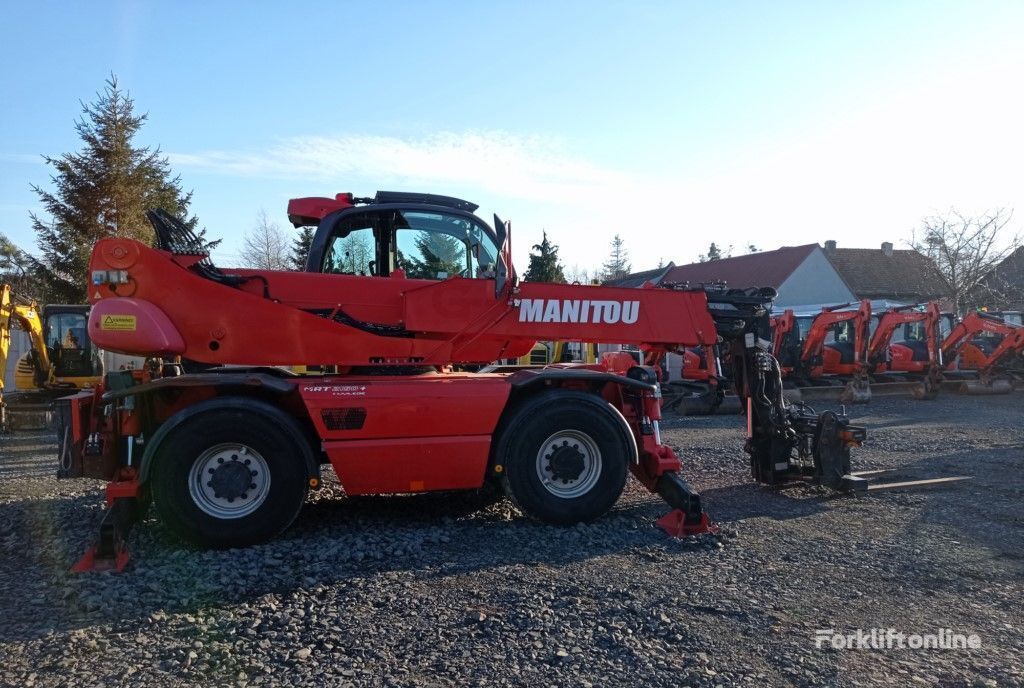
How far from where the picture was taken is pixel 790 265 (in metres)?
45.6

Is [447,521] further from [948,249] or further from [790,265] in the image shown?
[790,265]

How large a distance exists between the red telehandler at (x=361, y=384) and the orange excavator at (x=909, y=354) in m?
14.7

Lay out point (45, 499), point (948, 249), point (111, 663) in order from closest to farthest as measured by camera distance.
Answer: point (111, 663) < point (45, 499) < point (948, 249)

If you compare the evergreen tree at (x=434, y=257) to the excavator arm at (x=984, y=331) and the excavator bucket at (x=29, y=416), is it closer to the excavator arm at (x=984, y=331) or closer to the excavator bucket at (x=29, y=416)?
the excavator bucket at (x=29, y=416)

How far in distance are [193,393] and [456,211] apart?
113 inches

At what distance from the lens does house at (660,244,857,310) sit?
149 feet

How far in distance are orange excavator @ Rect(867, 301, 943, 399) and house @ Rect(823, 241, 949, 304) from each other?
28.2 m

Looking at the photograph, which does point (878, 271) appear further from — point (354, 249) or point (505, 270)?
point (354, 249)

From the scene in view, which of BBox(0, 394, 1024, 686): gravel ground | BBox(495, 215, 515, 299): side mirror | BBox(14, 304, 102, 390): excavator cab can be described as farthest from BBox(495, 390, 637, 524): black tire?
BBox(14, 304, 102, 390): excavator cab

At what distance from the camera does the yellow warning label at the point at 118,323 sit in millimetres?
6109

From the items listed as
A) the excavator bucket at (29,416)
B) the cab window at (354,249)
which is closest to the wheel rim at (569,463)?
the cab window at (354,249)

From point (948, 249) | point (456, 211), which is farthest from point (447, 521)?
point (948, 249)

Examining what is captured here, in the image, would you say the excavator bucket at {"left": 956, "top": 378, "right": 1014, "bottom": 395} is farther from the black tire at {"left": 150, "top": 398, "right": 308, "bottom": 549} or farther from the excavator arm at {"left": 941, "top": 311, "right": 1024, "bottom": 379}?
the black tire at {"left": 150, "top": 398, "right": 308, "bottom": 549}

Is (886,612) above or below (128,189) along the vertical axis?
below
